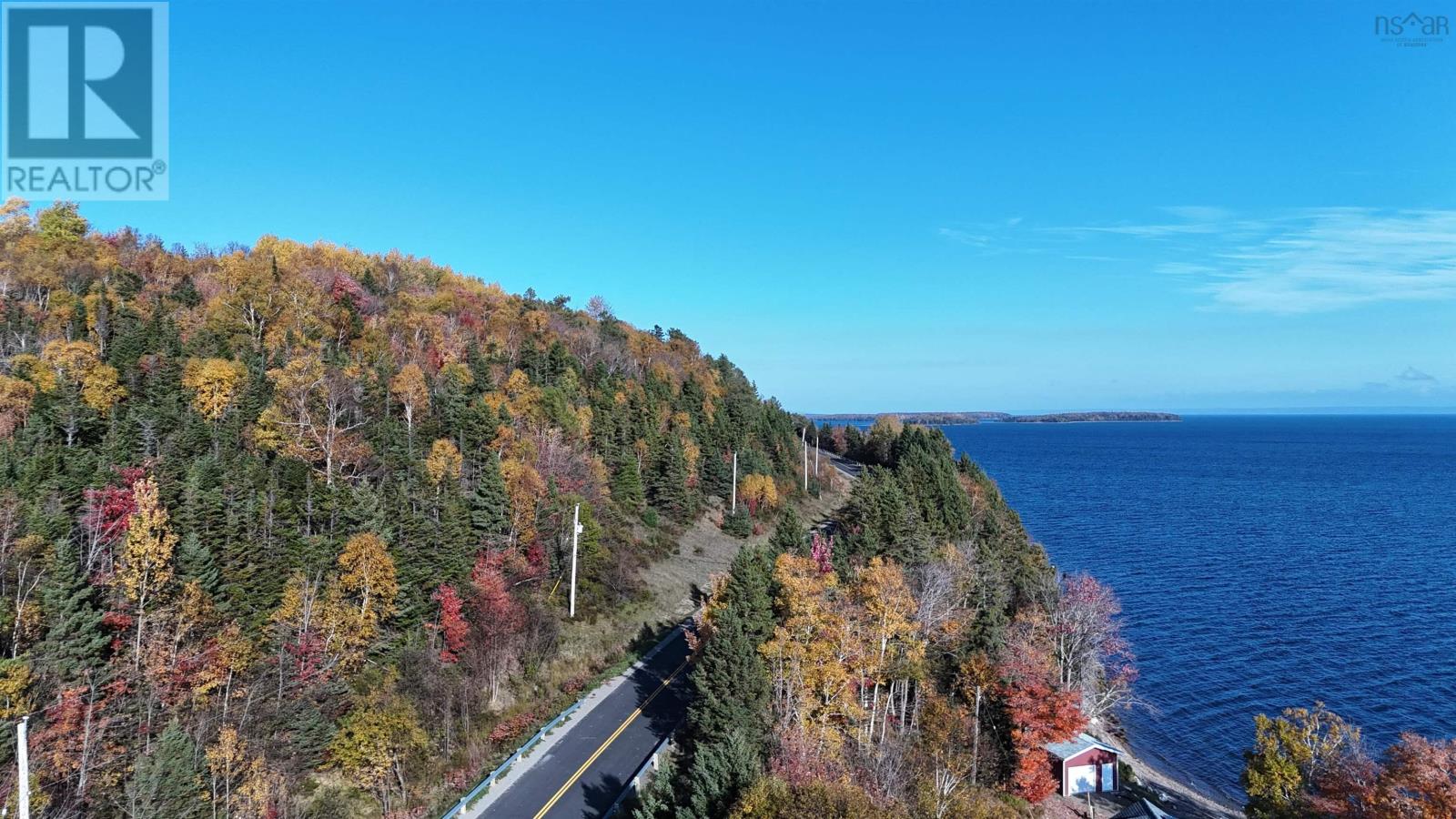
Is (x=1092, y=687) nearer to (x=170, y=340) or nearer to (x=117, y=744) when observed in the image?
(x=117, y=744)

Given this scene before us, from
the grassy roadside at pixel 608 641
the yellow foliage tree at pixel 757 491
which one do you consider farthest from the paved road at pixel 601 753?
the yellow foliage tree at pixel 757 491

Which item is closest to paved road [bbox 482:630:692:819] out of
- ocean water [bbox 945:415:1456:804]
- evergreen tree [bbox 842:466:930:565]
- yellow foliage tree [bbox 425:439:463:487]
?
evergreen tree [bbox 842:466:930:565]

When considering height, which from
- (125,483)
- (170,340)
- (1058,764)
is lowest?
(1058,764)

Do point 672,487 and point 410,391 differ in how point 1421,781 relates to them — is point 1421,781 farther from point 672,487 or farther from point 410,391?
point 672,487

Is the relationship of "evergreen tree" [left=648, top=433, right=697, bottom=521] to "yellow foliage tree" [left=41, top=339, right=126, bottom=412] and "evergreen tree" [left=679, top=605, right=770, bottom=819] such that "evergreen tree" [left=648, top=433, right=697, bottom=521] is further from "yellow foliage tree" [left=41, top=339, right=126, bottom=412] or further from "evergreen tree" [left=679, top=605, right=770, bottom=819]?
"yellow foliage tree" [left=41, top=339, right=126, bottom=412]

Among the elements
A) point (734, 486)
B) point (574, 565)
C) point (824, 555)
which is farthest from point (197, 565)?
point (734, 486)

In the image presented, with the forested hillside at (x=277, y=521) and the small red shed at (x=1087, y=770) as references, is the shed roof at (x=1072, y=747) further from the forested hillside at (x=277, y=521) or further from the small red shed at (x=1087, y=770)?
the forested hillside at (x=277, y=521)

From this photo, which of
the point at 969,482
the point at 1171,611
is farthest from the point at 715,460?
the point at 1171,611
